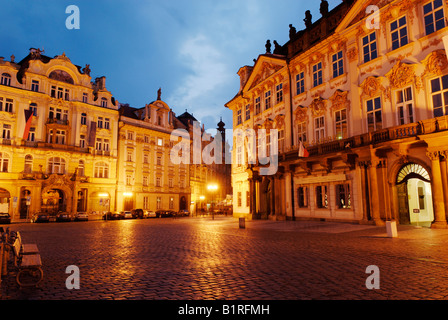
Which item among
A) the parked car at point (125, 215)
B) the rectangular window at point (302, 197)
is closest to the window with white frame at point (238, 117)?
the rectangular window at point (302, 197)

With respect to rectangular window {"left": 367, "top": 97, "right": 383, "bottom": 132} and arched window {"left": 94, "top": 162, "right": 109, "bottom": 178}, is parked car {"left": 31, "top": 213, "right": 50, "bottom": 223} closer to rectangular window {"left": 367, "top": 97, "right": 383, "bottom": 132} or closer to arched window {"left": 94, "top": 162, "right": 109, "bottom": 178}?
arched window {"left": 94, "top": 162, "right": 109, "bottom": 178}

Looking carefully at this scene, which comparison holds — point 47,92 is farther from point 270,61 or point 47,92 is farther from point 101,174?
point 270,61

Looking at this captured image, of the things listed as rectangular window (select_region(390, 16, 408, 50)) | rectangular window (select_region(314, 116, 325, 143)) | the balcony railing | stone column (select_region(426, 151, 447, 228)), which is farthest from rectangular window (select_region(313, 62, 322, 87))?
stone column (select_region(426, 151, 447, 228))

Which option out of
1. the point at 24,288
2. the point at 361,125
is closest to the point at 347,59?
the point at 361,125

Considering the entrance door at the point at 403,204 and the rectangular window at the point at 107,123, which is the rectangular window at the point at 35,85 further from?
the entrance door at the point at 403,204

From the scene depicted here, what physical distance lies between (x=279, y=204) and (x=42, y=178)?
32881 millimetres

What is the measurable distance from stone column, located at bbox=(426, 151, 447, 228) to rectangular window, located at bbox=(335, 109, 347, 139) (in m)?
6.88

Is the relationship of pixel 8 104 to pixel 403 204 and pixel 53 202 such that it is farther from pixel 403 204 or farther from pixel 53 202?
pixel 403 204

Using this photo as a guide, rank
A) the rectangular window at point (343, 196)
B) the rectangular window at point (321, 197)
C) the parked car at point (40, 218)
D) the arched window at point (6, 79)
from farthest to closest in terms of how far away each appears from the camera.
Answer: the arched window at point (6, 79)
the parked car at point (40, 218)
the rectangular window at point (321, 197)
the rectangular window at point (343, 196)

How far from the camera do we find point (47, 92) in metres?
46.3

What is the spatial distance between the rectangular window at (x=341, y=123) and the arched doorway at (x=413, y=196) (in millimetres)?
5125

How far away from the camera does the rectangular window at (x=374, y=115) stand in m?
21.6
